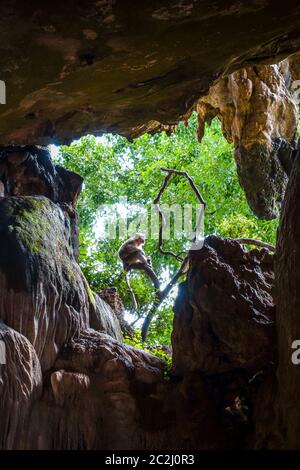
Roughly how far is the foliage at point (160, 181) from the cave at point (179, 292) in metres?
6.40

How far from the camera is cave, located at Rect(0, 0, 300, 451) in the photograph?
4.30 m

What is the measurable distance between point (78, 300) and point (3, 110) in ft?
7.14

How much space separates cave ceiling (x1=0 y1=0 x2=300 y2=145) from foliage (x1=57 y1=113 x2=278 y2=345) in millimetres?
Result: 6586

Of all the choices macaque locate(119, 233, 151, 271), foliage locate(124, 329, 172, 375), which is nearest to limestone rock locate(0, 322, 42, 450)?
foliage locate(124, 329, 172, 375)

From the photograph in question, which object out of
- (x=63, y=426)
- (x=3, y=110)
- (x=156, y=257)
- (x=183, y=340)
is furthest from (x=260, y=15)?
(x=156, y=257)

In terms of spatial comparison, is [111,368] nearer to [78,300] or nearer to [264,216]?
[78,300]

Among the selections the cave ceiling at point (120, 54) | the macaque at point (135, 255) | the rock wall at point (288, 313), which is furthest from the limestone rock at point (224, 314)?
the macaque at point (135, 255)

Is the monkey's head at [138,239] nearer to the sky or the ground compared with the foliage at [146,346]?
nearer to the sky

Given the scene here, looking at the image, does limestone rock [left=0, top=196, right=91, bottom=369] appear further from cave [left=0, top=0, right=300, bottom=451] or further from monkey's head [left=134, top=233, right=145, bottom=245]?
monkey's head [left=134, top=233, right=145, bottom=245]

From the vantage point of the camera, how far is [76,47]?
4422mm

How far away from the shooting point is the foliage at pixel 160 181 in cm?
1458

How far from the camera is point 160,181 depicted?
16.1 meters

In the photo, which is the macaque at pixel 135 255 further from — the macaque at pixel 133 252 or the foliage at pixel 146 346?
the foliage at pixel 146 346

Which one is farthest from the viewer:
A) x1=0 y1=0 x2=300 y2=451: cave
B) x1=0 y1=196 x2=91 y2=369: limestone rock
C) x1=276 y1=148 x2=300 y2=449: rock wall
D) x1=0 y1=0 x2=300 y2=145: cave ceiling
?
x1=0 y1=196 x2=91 y2=369: limestone rock
